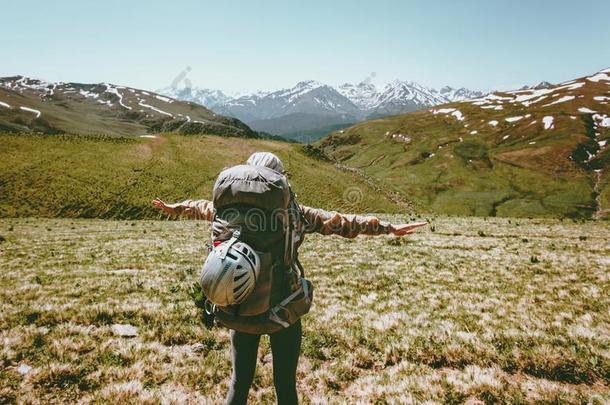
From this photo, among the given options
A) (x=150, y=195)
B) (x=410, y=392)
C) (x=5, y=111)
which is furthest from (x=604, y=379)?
(x=5, y=111)

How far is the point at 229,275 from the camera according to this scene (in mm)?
3838

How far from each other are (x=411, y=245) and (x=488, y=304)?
13.5 metres

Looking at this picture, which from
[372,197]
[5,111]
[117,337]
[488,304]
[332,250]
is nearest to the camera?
[117,337]

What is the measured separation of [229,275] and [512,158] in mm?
164169

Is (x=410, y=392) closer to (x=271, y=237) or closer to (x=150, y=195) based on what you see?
(x=271, y=237)

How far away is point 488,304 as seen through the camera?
11531 millimetres

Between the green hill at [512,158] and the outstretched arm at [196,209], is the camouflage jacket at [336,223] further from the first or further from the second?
the green hill at [512,158]

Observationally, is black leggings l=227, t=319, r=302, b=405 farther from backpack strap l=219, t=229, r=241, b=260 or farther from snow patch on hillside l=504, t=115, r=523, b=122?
snow patch on hillside l=504, t=115, r=523, b=122

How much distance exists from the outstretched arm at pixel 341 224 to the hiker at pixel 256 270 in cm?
34

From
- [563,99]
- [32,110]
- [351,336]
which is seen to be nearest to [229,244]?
[351,336]

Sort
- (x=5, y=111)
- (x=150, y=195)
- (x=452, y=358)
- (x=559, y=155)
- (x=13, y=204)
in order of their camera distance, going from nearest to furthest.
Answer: (x=452, y=358) < (x=13, y=204) < (x=150, y=195) < (x=559, y=155) < (x=5, y=111)

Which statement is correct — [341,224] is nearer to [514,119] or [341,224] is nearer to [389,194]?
[389,194]

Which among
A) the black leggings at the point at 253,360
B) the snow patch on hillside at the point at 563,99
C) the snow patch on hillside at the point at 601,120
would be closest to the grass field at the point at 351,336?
the black leggings at the point at 253,360

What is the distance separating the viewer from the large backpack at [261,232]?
4254 mm
